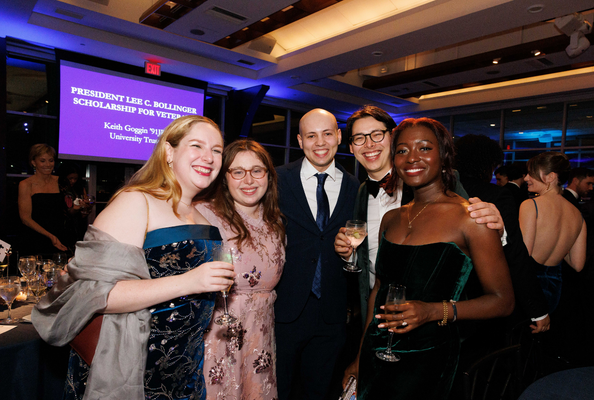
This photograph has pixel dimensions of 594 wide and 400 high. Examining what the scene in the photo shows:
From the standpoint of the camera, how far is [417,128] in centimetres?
161

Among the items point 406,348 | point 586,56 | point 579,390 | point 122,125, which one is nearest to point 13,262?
point 122,125

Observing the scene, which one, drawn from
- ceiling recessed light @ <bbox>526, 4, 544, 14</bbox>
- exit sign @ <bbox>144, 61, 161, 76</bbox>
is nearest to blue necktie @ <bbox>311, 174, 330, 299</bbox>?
ceiling recessed light @ <bbox>526, 4, 544, 14</bbox>

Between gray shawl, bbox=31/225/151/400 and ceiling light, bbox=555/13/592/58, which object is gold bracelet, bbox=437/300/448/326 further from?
ceiling light, bbox=555/13/592/58

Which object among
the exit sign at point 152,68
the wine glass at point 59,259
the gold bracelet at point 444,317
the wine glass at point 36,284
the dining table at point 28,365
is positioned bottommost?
the dining table at point 28,365

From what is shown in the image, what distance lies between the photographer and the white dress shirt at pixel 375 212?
7.16 ft

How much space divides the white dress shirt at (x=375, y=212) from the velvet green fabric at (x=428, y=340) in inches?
24.5

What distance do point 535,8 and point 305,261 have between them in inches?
164

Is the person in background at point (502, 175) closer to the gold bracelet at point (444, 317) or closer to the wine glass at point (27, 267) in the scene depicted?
the gold bracelet at point (444, 317)

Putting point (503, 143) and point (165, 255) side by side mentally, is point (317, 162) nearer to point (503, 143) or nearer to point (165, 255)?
point (165, 255)

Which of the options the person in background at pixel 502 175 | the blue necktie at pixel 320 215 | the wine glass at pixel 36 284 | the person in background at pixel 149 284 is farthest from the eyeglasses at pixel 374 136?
the person in background at pixel 502 175

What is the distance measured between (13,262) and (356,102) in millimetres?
7527

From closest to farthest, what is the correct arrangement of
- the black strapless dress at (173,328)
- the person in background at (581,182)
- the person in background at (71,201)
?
1. the black strapless dress at (173,328)
2. the person in background at (71,201)
3. the person in background at (581,182)

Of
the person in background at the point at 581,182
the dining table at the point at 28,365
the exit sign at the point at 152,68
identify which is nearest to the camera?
the dining table at the point at 28,365

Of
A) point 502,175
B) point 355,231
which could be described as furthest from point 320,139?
point 502,175
